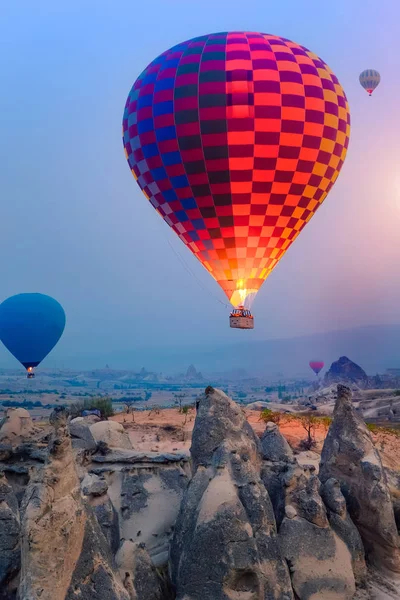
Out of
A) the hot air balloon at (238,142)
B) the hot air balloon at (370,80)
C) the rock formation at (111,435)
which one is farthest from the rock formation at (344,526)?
the hot air balloon at (370,80)

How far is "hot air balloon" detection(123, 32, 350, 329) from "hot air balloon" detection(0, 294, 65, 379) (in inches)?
653

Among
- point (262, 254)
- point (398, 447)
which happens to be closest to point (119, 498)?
point (262, 254)

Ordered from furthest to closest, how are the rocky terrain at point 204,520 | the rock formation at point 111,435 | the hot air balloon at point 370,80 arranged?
the hot air balloon at point 370,80, the rock formation at point 111,435, the rocky terrain at point 204,520

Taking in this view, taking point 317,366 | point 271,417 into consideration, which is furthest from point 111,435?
point 317,366

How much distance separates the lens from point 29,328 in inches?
1260

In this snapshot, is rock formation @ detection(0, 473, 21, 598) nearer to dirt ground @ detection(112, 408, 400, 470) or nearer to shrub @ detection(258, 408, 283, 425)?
dirt ground @ detection(112, 408, 400, 470)

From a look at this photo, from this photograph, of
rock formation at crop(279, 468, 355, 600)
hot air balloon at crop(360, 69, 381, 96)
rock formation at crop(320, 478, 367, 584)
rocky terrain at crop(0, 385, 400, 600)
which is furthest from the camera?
hot air balloon at crop(360, 69, 381, 96)

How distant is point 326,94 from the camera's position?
1700 cm

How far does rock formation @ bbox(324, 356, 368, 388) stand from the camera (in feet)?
242

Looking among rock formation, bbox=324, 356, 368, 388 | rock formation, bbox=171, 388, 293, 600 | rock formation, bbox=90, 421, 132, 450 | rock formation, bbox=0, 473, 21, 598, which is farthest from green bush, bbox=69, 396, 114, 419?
rock formation, bbox=324, 356, 368, 388

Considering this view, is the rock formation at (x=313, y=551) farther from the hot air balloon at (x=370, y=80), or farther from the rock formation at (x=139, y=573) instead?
the hot air balloon at (x=370, y=80)

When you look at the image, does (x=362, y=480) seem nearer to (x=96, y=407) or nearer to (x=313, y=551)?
(x=313, y=551)

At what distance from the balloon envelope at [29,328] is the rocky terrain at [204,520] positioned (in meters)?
21.7

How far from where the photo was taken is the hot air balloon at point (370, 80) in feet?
106
